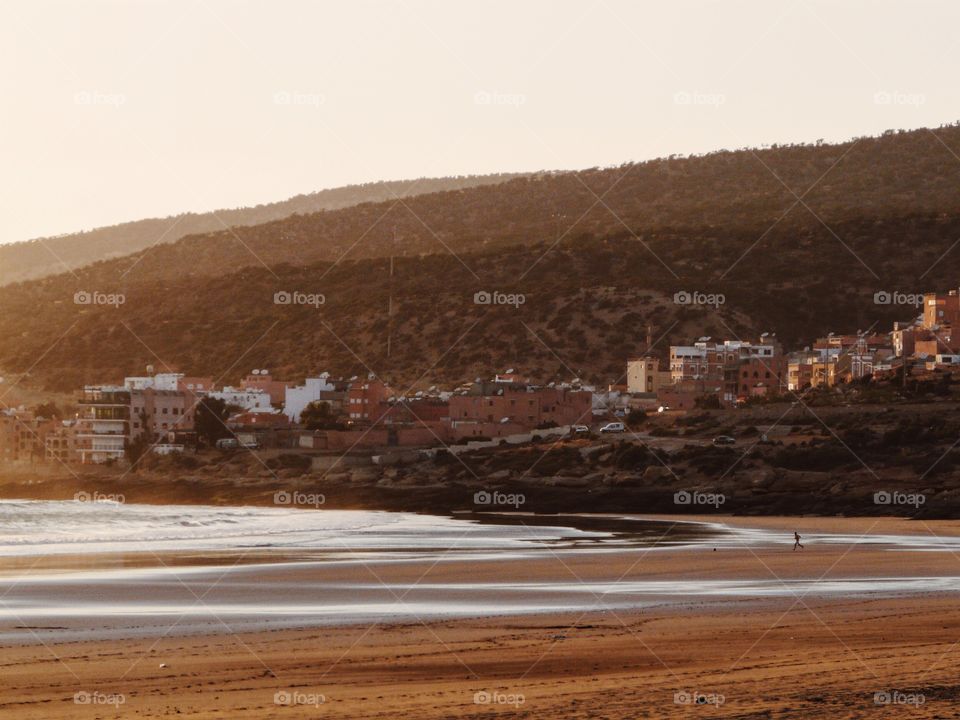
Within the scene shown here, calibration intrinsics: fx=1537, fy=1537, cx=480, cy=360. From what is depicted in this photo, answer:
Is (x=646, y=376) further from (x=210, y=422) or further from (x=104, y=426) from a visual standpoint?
(x=104, y=426)

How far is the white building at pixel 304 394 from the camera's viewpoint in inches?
4075

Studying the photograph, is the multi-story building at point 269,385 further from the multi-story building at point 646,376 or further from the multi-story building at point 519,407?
the multi-story building at point 646,376

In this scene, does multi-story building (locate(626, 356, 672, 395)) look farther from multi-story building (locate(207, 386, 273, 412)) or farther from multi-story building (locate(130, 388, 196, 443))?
multi-story building (locate(130, 388, 196, 443))

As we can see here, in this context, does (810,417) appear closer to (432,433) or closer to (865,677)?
(432,433)

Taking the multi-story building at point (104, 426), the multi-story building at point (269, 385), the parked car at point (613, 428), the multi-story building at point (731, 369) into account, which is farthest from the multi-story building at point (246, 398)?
the parked car at point (613, 428)

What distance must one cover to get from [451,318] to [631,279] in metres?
14.7

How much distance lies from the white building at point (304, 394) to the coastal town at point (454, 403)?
96 millimetres

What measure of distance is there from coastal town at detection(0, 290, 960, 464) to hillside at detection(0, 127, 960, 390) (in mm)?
8202

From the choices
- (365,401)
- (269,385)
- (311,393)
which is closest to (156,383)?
(269,385)

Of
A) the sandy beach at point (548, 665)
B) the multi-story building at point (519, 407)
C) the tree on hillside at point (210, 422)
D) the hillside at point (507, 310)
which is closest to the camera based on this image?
the sandy beach at point (548, 665)

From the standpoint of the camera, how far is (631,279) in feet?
402

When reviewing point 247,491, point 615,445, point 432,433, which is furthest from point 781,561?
point 432,433

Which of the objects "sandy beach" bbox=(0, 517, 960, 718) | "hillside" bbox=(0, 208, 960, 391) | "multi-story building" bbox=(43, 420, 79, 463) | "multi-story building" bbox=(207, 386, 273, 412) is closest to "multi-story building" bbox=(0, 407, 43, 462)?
"multi-story building" bbox=(43, 420, 79, 463)

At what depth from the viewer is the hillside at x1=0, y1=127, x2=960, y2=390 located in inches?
4569
